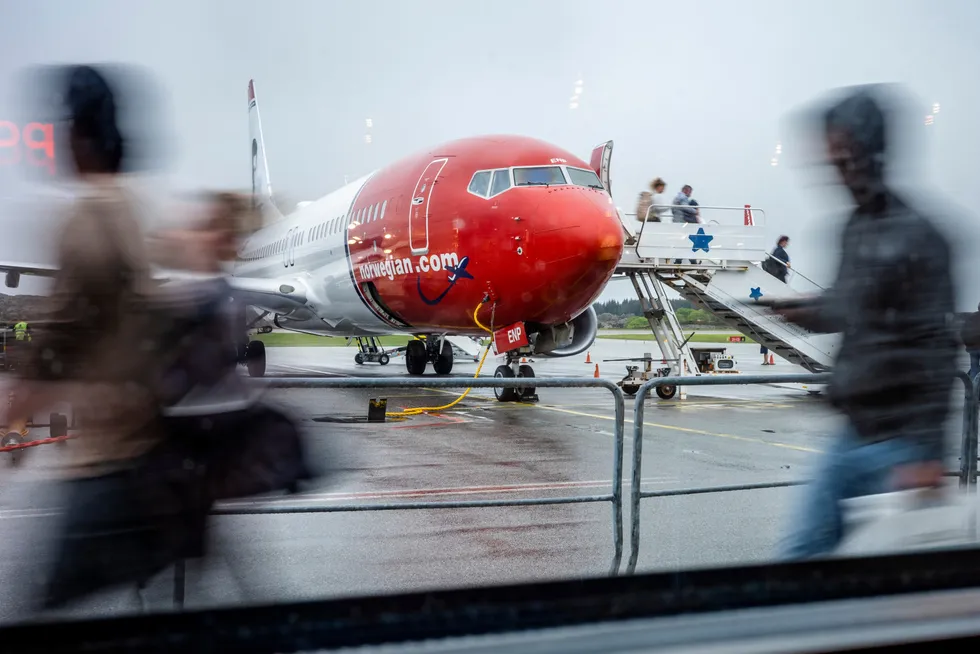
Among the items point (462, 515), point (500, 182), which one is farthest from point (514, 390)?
point (462, 515)

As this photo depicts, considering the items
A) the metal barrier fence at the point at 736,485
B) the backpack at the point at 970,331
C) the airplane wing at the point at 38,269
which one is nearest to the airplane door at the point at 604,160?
the metal barrier fence at the point at 736,485

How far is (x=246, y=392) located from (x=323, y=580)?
1.79 meters

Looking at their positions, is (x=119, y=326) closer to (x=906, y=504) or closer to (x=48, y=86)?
(x=48, y=86)

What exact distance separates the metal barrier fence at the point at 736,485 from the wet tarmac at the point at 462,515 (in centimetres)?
22

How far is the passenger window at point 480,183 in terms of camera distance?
9.53 metres

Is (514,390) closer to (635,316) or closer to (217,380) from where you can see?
(635,316)

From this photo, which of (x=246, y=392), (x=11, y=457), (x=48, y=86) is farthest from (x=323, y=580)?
(x=11, y=457)

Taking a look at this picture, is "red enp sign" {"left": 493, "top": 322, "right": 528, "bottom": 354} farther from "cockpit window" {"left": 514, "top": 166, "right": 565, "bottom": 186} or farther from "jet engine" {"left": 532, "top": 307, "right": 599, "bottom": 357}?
"cockpit window" {"left": 514, "top": 166, "right": 565, "bottom": 186}

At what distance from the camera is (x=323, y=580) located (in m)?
3.41

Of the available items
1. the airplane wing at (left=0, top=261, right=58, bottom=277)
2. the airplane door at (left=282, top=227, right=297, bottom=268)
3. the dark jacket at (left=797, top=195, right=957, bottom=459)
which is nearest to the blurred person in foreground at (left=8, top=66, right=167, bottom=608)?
the airplane wing at (left=0, top=261, right=58, bottom=277)

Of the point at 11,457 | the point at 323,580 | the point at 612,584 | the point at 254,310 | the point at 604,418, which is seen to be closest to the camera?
the point at 612,584

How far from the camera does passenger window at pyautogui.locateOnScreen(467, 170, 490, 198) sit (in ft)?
31.3

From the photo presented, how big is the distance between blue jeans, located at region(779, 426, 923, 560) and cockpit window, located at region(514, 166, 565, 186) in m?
7.50

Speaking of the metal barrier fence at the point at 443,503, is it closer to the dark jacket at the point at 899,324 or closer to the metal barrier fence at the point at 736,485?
the metal barrier fence at the point at 736,485
